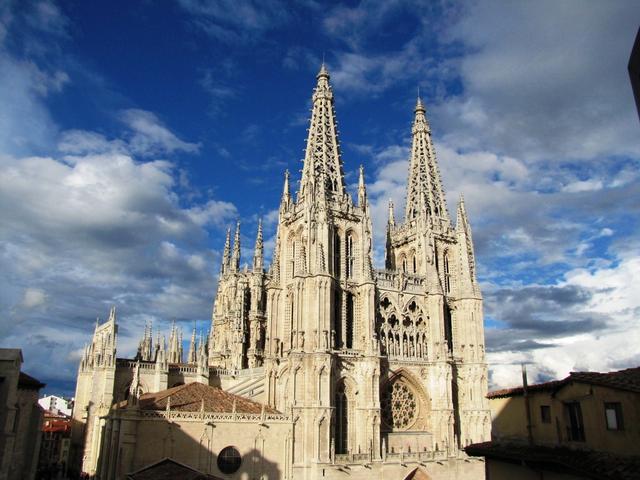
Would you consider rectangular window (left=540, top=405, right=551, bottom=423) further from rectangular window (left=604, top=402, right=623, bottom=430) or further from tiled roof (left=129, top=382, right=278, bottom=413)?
tiled roof (left=129, top=382, right=278, bottom=413)

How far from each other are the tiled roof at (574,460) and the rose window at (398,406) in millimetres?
24897

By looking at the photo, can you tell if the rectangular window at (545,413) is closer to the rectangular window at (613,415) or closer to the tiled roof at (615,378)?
the tiled roof at (615,378)

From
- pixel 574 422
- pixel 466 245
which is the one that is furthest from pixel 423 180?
pixel 574 422

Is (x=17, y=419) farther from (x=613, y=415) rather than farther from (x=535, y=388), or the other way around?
(x=613, y=415)

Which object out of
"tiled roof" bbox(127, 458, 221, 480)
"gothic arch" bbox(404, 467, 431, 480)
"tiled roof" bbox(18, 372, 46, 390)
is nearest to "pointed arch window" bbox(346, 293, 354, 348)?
"gothic arch" bbox(404, 467, 431, 480)

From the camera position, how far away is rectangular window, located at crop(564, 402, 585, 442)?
15.0 m

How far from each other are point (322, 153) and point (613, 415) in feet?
116

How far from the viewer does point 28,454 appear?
32.1 m

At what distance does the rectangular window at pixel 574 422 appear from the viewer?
14969 millimetres

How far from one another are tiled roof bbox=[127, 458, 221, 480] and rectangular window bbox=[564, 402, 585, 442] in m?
19.6

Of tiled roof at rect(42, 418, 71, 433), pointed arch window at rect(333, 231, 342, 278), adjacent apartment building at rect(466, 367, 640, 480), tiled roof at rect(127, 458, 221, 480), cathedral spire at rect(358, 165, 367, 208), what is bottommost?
tiled roof at rect(127, 458, 221, 480)

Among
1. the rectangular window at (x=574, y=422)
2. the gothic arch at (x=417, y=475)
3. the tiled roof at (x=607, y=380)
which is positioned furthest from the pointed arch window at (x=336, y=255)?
the rectangular window at (x=574, y=422)

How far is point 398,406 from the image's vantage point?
4244cm

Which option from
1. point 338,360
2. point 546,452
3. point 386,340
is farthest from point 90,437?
point 546,452
